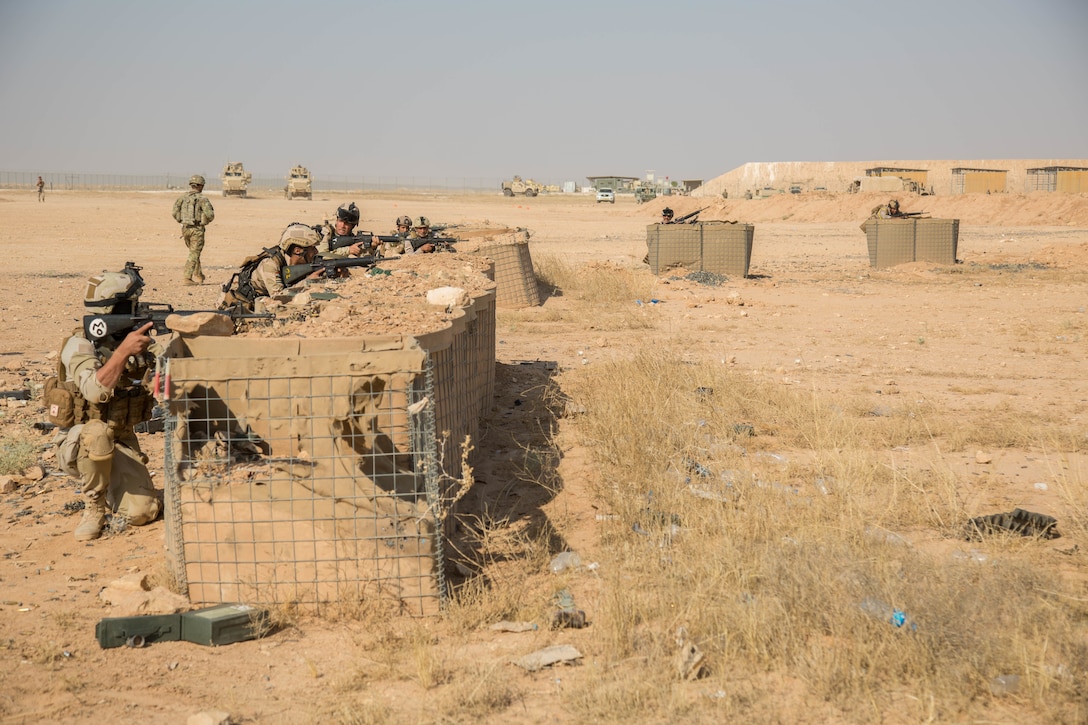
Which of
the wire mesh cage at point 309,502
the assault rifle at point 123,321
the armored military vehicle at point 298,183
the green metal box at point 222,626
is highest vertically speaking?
the armored military vehicle at point 298,183

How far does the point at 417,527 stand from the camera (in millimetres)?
4301

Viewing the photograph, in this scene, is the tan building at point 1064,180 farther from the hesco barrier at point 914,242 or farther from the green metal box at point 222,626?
the green metal box at point 222,626

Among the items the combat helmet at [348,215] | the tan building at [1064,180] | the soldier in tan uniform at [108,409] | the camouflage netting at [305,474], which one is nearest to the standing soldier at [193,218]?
the combat helmet at [348,215]

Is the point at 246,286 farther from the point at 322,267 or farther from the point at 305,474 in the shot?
the point at 305,474

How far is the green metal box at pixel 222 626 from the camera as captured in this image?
4.04 metres

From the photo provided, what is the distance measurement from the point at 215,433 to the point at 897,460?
4.19 meters

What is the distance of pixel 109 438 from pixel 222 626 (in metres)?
1.78

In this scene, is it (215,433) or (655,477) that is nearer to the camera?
(215,433)

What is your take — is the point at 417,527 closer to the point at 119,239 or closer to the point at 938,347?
the point at 938,347

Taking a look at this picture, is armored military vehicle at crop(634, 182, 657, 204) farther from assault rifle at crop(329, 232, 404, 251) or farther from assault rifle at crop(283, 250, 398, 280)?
assault rifle at crop(283, 250, 398, 280)

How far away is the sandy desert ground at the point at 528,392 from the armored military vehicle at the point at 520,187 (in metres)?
45.8

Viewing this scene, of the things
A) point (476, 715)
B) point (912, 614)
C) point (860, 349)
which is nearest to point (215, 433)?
point (476, 715)

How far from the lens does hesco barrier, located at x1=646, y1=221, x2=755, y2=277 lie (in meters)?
17.7

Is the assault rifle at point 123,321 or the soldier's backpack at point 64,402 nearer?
the assault rifle at point 123,321
